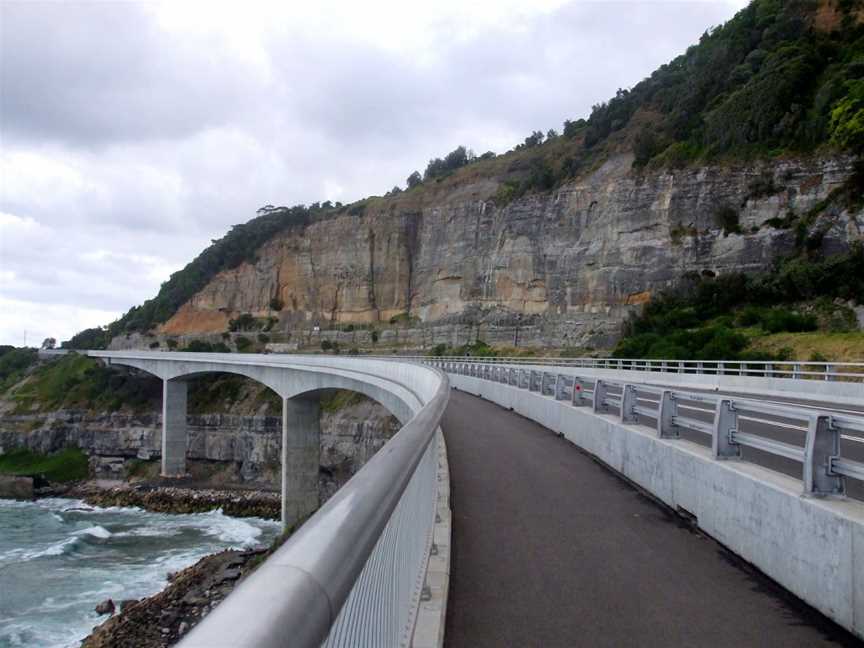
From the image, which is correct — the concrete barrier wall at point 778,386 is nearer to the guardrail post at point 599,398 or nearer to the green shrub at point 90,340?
the guardrail post at point 599,398

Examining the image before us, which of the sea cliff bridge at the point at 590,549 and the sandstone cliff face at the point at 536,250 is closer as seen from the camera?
the sea cliff bridge at the point at 590,549

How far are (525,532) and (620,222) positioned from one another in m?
59.6

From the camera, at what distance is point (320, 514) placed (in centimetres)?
233

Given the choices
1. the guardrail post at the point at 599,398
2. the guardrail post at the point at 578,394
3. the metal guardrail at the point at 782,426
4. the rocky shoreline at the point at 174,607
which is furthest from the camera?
the rocky shoreline at the point at 174,607

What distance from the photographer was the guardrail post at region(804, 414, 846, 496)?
19.3ft

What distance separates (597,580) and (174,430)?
6136 centimetres

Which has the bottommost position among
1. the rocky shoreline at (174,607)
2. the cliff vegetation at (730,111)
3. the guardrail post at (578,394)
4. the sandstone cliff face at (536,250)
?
the rocky shoreline at (174,607)

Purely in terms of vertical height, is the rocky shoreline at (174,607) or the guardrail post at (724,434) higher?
the guardrail post at (724,434)

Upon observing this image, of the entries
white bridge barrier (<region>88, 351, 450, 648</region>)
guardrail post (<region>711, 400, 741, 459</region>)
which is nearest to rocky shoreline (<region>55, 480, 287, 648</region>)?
white bridge barrier (<region>88, 351, 450, 648</region>)

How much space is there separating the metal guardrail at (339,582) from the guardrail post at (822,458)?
3.43m

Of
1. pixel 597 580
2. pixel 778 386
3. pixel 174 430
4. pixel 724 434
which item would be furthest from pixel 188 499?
pixel 597 580

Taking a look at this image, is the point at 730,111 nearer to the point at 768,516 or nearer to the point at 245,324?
the point at 768,516

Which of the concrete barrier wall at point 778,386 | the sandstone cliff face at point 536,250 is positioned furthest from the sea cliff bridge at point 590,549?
the sandstone cliff face at point 536,250

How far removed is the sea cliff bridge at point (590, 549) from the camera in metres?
2.10
